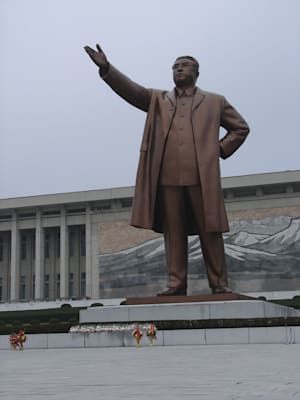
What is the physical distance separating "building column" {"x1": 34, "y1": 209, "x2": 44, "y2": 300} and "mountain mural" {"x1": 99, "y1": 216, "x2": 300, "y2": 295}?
4.76 metres

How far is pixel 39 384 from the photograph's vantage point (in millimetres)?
4211

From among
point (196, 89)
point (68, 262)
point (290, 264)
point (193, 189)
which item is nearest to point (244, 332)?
point (193, 189)

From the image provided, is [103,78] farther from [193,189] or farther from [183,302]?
[183,302]

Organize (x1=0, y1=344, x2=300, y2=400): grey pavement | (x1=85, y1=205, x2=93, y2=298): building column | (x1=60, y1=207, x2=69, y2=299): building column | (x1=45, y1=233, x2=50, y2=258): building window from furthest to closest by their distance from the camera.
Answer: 1. (x1=45, y1=233, x2=50, y2=258): building window
2. (x1=60, y1=207, x2=69, y2=299): building column
3. (x1=85, y1=205, x2=93, y2=298): building column
4. (x1=0, y1=344, x2=300, y2=400): grey pavement

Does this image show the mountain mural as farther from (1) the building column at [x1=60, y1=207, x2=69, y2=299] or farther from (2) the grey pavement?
(2) the grey pavement

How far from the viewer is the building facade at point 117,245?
33.1m

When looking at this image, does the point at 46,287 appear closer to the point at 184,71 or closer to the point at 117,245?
the point at 117,245

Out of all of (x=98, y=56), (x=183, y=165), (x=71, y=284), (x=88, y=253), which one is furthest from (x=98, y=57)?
(x=71, y=284)

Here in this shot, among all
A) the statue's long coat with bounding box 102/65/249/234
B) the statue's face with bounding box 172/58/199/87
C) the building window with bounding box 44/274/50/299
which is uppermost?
the statue's face with bounding box 172/58/199/87

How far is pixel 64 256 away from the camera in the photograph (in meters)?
37.4

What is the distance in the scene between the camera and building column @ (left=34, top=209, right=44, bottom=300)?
1492 inches

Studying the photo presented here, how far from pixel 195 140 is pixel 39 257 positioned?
1160 inches

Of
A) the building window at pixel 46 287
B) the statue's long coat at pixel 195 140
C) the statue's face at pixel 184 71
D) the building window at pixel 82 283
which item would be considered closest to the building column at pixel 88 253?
the building window at pixel 82 283

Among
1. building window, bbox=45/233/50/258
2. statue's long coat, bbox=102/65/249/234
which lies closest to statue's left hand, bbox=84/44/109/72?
statue's long coat, bbox=102/65/249/234
